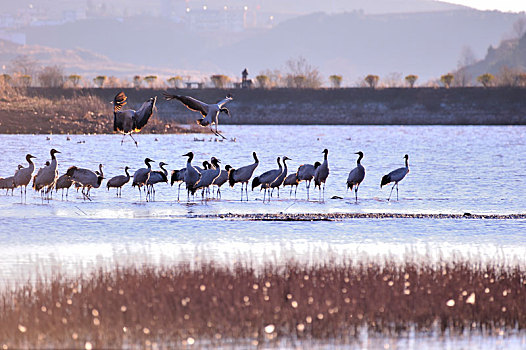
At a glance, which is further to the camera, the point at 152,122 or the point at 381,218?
the point at 152,122

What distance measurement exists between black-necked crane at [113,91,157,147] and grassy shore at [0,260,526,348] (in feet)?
21.0

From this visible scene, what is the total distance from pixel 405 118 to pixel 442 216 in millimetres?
94299

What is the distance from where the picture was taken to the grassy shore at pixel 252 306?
464 inches

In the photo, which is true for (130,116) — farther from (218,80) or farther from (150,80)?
(150,80)

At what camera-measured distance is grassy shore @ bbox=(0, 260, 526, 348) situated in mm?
11789

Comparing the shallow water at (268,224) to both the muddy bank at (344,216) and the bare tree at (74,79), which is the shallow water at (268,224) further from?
the bare tree at (74,79)

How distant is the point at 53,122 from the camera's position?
7312 centimetres

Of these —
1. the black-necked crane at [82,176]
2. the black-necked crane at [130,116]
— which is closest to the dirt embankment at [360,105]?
the black-necked crane at [82,176]

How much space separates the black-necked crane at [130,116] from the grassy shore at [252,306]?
6.39 meters

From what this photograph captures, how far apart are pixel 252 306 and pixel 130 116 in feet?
32.5

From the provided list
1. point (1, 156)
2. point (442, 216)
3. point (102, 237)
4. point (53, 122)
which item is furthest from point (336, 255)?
point (53, 122)

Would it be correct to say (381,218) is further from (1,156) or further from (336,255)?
(1,156)

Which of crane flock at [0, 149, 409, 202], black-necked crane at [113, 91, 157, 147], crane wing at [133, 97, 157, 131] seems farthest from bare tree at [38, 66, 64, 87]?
crane wing at [133, 97, 157, 131]

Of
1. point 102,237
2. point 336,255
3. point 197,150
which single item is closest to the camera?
point 336,255
